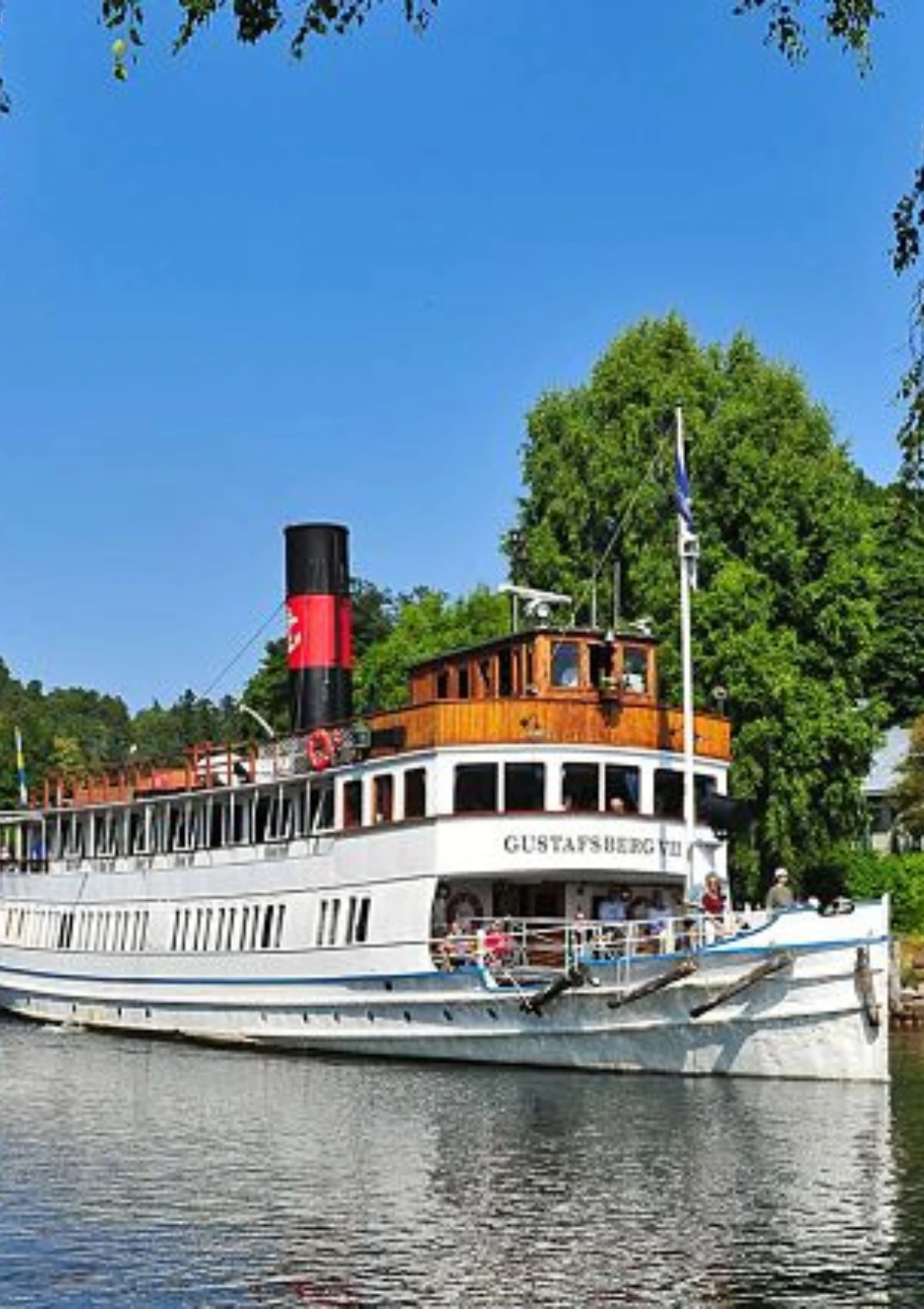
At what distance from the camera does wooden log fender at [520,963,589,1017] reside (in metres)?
28.7

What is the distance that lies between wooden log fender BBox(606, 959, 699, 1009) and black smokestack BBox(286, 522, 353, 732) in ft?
42.8

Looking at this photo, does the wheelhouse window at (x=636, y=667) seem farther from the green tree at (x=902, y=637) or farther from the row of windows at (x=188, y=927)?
the green tree at (x=902, y=637)

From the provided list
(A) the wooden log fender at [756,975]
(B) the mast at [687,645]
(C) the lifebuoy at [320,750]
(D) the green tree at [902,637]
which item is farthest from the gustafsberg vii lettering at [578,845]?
(D) the green tree at [902,637]

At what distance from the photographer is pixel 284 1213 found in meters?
18.5

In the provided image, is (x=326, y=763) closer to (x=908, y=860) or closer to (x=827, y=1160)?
(x=827, y=1160)

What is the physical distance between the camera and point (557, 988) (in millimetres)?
28828

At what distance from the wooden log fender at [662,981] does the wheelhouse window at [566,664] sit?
19.1 feet

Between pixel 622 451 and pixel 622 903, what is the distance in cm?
2131

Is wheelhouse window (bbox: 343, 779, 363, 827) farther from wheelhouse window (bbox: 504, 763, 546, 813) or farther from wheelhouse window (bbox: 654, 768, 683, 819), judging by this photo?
wheelhouse window (bbox: 654, 768, 683, 819)

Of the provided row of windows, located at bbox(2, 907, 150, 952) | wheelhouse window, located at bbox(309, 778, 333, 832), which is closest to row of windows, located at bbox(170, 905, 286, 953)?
wheelhouse window, located at bbox(309, 778, 333, 832)

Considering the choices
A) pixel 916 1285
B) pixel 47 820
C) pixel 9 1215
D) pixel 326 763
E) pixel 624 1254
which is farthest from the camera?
pixel 47 820

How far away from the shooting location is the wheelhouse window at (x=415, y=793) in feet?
105

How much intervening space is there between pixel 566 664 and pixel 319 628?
918 centimetres

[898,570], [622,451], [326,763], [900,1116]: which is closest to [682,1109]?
→ [900,1116]
